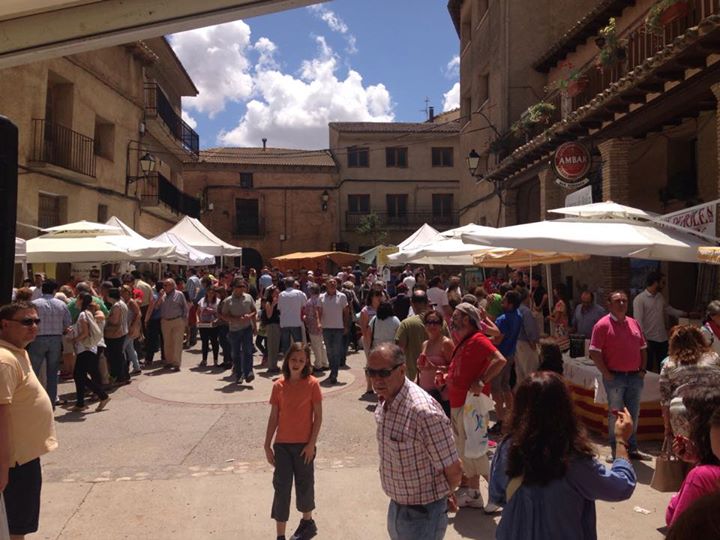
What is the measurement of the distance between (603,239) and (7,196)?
5.51m

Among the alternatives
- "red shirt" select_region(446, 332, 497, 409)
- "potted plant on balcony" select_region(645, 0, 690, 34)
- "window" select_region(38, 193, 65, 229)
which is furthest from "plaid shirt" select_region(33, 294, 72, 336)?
"potted plant on balcony" select_region(645, 0, 690, 34)

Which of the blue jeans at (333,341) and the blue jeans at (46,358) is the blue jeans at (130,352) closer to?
the blue jeans at (46,358)

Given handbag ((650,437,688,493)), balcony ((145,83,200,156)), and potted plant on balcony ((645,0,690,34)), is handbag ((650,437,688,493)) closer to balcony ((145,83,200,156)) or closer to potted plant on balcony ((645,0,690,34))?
potted plant on balcony ((645,0,690,34))

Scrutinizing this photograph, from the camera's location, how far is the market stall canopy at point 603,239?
6098mm

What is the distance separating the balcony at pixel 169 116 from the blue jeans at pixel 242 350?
48.0ft

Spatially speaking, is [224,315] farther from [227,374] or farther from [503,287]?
[503,287]

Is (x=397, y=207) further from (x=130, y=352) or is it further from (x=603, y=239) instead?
(x=603, y=239)

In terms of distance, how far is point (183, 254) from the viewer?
45.0 ft

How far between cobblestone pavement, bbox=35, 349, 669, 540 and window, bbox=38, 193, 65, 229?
909 cm

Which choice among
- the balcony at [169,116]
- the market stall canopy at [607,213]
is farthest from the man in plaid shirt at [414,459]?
the balcony at [169,116]

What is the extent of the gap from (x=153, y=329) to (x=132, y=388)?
2402 mm

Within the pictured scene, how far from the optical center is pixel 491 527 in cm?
450

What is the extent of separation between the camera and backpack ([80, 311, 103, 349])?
8.07 meters

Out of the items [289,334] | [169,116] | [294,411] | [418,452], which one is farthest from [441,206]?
[418,452]
